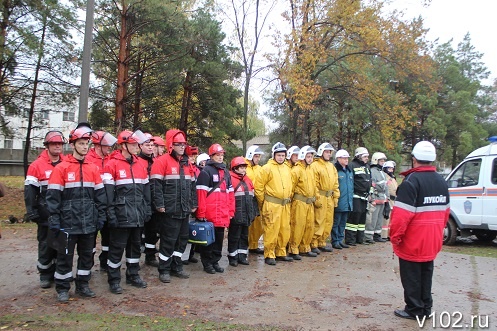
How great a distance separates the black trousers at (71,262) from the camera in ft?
18.0

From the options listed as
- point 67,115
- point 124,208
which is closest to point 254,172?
point 124,208

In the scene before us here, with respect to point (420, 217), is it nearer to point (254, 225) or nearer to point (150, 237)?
point (254, 225)

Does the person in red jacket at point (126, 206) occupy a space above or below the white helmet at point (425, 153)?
below

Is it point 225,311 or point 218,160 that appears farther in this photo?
point 218,160

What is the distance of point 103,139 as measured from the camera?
6480mm

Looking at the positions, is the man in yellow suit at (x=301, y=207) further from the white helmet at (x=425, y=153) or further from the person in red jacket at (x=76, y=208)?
the person in red jacket at (x=76, y=208)

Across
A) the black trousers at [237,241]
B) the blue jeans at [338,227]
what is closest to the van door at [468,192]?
the blue jeans at [338,227]

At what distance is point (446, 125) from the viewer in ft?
113

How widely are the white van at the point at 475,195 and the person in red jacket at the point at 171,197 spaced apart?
7437 mm

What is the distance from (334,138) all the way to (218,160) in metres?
24.8

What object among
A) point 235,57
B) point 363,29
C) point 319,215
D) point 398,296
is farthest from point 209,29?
point 398,296

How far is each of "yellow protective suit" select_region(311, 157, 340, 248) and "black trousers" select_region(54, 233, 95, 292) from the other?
488cm

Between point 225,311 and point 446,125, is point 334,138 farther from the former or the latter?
point 225,311

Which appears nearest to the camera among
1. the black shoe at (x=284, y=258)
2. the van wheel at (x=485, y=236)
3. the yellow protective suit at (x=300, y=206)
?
the black shoe at (x=284, y=258)
